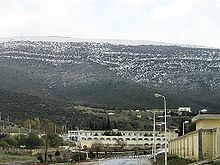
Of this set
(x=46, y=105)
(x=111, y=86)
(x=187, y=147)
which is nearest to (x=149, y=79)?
(x=111, y=86)

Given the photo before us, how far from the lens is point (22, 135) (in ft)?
351

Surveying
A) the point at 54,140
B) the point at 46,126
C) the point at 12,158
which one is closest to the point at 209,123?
the point at 12,158

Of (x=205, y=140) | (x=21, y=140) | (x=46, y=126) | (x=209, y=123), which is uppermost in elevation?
(x=209, y=123)

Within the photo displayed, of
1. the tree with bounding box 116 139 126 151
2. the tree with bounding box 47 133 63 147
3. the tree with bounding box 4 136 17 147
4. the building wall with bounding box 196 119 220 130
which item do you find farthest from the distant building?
the tree with bounding box 116 139 126 151

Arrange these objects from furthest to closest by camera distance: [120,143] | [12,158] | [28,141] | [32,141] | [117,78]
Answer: [117,78], [120,143], [32,141], [28,141], [12,158]

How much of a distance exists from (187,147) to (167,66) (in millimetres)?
134386

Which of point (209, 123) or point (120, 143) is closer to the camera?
point (209, 123)

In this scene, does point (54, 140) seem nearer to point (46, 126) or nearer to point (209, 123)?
point (46, 126)

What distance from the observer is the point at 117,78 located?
168750mm

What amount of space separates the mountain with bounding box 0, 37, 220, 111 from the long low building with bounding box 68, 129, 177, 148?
1012cm

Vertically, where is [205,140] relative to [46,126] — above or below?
above

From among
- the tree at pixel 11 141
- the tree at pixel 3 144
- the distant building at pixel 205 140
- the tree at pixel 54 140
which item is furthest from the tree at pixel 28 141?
the distant building at pixel 205 140

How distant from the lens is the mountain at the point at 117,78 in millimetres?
147500

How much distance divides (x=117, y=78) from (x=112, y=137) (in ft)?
127
